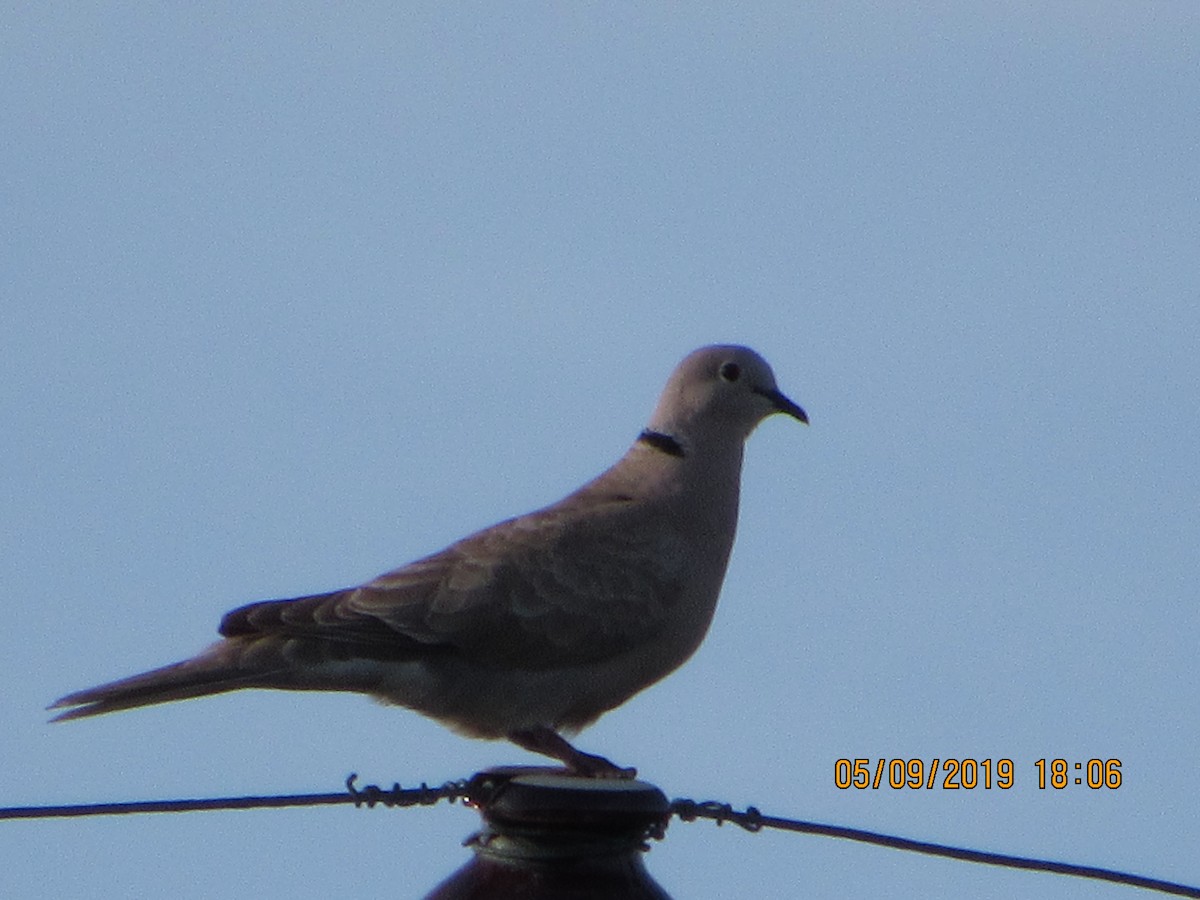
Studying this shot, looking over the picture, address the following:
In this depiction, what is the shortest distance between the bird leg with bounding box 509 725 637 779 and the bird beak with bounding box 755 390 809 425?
1.69m

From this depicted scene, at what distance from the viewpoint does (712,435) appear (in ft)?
23.9

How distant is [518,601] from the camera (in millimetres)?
6371

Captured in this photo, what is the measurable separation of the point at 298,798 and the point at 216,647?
1988mm

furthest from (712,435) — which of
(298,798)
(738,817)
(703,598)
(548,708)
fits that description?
(298,798)

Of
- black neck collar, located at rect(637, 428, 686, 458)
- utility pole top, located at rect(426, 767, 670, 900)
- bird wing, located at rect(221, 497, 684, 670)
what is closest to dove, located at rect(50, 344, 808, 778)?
bird wing, located at rect(221, 497, 684, 670)

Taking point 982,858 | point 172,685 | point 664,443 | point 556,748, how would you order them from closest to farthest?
point 982,858
point 172,685
point 556,748
point 664,443

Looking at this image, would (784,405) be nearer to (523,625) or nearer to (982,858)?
(523,625)

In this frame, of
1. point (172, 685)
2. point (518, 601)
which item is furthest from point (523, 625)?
point (172, 685)

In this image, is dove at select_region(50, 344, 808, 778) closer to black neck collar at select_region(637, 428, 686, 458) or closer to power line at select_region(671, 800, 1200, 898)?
black neck collar at select_region(637, 428, 686, 458)

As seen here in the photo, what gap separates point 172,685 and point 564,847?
1926mm

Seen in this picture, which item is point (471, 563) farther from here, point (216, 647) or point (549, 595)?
point (216, 647)

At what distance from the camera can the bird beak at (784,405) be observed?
7.44 metres

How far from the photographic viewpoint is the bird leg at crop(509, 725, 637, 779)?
6.07 m

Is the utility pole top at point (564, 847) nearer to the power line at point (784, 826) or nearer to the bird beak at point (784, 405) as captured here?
the power line at point (784, 826)
